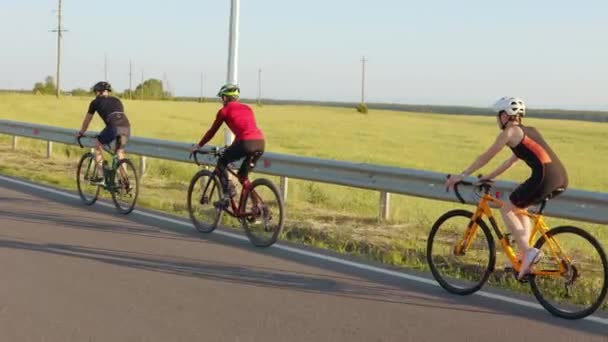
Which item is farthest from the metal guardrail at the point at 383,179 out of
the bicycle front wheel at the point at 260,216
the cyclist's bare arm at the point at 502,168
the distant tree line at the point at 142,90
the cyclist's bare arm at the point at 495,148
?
the distant tree line at the point at 142,90

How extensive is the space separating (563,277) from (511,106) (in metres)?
1.40

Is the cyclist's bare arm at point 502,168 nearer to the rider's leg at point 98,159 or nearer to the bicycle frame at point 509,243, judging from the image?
the bicycle frame at point 509,243

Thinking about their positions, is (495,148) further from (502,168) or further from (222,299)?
(222,299)

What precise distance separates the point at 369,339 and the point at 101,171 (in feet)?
22.1

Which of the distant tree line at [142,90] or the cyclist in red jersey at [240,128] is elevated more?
the distant tree line at [142,90]

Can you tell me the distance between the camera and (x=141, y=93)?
477 feet

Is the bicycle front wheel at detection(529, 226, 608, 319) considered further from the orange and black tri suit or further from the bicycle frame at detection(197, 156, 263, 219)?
the bicycle frame at detection(197, 156, 263, 219)

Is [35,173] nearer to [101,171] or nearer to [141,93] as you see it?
[101,171]

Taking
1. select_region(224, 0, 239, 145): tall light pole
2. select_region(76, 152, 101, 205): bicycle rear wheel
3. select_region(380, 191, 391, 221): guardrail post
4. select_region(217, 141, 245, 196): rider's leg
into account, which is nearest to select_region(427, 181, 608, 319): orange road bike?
select_region(217, 141, 245, 196): rider's leg

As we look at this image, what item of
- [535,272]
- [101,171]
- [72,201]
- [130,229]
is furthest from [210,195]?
[535,272]

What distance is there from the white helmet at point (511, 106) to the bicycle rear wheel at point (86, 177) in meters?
6.80

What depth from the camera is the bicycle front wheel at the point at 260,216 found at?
27.8 ft

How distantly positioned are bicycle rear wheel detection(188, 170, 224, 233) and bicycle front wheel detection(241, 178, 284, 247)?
53cm

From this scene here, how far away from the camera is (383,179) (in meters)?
9.88
